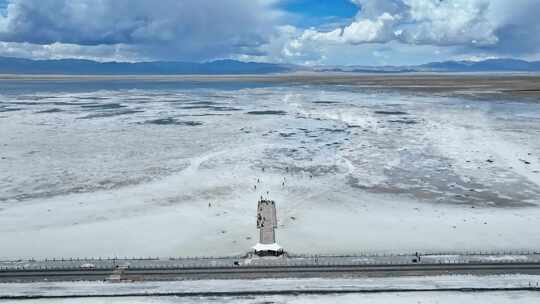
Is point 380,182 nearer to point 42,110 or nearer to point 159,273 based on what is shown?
point 159,273

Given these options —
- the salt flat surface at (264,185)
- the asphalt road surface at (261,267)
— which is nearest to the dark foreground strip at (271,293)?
the asphalt road surface at (261,267)

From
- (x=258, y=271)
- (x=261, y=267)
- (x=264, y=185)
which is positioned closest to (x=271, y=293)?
(x=258, y=271)

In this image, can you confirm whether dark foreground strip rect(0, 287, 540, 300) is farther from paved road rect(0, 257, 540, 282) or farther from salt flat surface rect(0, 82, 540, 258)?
salt flat surface rect(0, 82, 540, 258)

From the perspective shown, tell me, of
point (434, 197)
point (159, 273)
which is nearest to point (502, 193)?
point (434, 197)

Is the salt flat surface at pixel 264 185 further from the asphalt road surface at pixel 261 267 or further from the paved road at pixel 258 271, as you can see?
the paved road at pixel 258 271

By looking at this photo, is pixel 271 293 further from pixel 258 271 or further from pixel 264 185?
pixel 264 185
